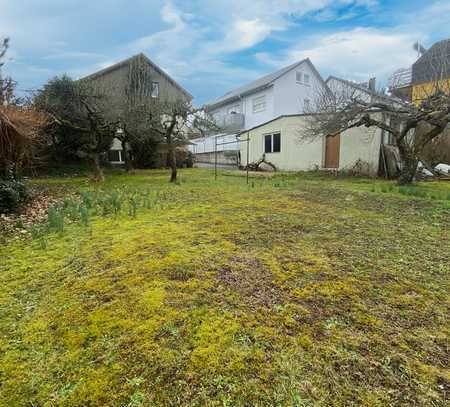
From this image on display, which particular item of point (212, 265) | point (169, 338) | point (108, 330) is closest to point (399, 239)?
point (212, 265)

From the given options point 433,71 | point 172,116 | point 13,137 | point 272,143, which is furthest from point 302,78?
point 13,137

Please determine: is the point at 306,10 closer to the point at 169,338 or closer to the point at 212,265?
the point at 212,265

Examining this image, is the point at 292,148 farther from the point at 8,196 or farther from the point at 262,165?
the point at 8,196

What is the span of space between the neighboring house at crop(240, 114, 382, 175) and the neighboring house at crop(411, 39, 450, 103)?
6.88 ft

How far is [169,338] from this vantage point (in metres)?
1.62

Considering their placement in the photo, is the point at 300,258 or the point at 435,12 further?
the point at 435,12

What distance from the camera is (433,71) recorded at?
29.4 ft

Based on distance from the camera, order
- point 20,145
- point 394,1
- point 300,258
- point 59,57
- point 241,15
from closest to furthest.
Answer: point 300,258 → point 20,145 → point 394,1 → point 241,15 → point 59,57

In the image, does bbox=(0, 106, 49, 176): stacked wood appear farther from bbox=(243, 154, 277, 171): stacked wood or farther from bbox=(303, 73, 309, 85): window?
bbox=(303, 73, 309, 85): window

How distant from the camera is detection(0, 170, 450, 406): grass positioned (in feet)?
4.32

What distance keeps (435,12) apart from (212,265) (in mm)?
13413

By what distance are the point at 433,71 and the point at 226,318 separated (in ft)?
36.2

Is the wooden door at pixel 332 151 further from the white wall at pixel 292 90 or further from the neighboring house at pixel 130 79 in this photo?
the neighboring house at pixel 130 79

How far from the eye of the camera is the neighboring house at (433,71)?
8547 mm
